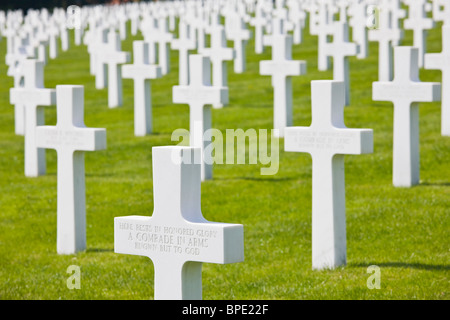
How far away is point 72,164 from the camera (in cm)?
877

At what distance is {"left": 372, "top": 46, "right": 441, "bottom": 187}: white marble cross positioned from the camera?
10.5 metres

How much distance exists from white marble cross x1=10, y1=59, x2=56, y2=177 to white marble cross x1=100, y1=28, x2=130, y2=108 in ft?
19.6

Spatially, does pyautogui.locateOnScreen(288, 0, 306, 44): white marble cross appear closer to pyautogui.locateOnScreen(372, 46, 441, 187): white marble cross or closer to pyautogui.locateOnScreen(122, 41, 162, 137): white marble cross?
pyautogui.locateOnScreen(122, 41, 162, 137): white marble cross

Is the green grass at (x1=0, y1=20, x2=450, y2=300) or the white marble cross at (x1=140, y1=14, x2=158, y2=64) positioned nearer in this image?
the green grass at (x1=0, y1=20, x2=450, y2=300)

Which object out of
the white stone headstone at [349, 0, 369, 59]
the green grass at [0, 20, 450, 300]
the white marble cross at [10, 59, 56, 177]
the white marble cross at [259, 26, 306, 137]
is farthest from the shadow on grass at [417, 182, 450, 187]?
the white stone headstone at [349, 0, 369, 59]

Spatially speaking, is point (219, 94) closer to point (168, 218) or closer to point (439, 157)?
point (439, 157)

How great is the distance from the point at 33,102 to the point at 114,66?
6787mm

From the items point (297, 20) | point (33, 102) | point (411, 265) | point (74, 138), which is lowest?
point (411, 265)

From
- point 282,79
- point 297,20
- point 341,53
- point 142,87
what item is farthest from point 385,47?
point 297,20

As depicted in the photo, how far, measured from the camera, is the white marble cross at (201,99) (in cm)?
1180

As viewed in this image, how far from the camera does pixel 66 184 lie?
8.75 metres

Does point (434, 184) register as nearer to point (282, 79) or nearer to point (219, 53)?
point (282, 79)

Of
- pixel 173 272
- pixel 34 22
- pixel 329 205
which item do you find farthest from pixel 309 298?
pixel 34 22

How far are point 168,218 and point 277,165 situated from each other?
7.08 m
